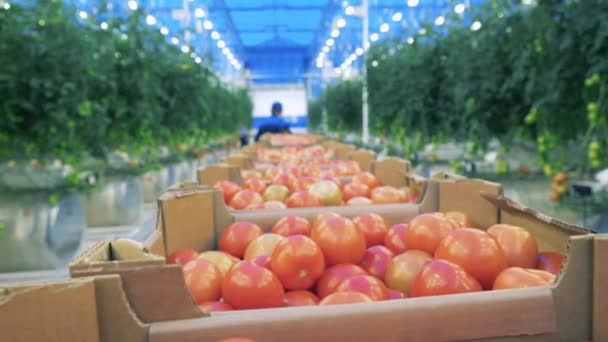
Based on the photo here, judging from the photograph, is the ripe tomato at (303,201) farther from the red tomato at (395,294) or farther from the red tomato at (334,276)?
the red tomato at (395,294)

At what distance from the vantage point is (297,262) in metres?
1.04

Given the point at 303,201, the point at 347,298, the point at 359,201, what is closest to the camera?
the point at 347,298

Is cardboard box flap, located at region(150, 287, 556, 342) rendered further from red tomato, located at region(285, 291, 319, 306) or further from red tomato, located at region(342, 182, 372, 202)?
red tomato, located at region(342, 182, 372, 202)

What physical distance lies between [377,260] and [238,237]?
1.18ft

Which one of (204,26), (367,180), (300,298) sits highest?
(204,26)

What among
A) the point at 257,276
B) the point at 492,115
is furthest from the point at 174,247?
the point at 492,115

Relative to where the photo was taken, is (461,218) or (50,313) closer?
(50,313)

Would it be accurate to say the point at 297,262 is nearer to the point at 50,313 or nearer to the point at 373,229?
the point at 373,229

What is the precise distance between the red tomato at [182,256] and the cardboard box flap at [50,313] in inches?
20.5

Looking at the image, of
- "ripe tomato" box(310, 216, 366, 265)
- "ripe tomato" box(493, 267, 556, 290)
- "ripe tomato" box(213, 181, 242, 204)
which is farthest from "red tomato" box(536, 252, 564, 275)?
"ripe tomato" box(213, 181, 242, 204)

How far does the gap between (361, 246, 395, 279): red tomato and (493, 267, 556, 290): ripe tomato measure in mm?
306

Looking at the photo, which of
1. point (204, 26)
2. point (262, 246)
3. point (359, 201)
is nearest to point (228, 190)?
point (359, 201)

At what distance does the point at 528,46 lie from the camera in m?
3.68

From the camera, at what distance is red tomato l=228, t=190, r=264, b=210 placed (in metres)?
1.78
